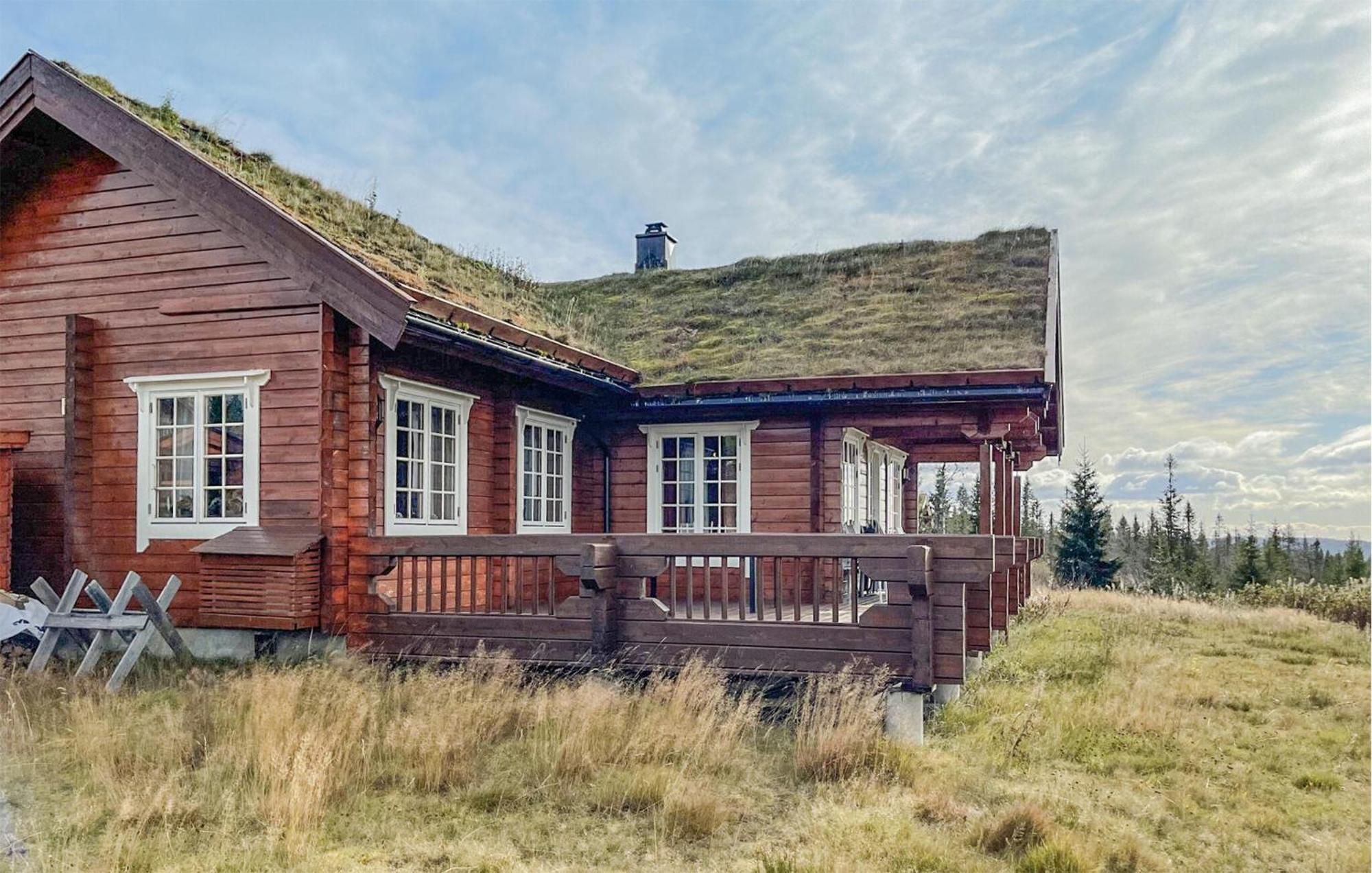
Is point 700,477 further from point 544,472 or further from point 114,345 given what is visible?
point 114,345

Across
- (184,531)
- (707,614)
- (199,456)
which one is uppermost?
(199,456)

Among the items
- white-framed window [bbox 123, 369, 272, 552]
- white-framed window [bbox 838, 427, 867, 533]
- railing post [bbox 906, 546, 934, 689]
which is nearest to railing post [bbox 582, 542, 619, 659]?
railing post [bbox 906, 546, 934, 689]

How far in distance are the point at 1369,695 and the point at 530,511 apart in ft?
29.9

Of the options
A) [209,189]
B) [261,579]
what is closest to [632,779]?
[261,579]

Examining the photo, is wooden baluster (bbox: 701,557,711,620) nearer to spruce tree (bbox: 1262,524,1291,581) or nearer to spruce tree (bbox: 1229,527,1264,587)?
spruce tree (bbox: 1229,527,1264,587)

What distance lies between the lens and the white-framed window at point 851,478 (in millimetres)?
12109

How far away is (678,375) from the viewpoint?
1190 cm

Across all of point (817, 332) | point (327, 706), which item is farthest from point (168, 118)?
point (817, 332)

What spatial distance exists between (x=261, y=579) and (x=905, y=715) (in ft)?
17.9

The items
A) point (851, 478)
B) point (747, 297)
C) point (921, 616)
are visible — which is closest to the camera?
point (921, 616)

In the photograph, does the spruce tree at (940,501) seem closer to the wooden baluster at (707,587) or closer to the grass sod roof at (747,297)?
the grass sod roof at (747,297)

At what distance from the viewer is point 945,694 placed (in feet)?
26.0

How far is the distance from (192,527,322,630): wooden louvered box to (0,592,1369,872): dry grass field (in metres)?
0.53

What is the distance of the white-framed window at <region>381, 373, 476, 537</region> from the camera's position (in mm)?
8938
